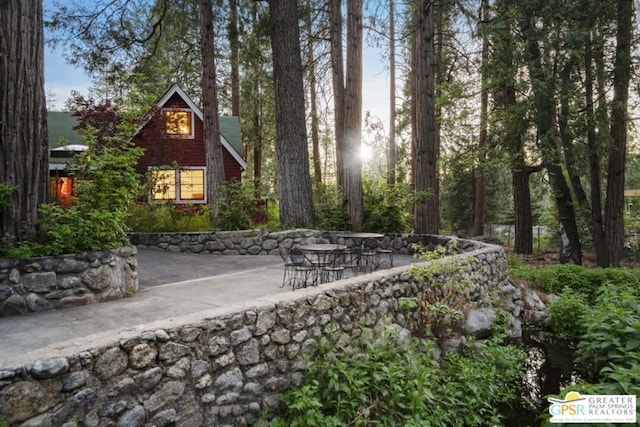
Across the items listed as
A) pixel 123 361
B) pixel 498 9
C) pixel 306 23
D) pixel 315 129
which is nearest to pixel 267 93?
pixel 315 129

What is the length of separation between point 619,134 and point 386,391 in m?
10.9

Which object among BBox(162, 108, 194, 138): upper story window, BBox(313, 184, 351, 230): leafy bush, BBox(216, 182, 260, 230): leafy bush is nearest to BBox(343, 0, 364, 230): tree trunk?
BBox(313, 184, 351, 230): leafy bush

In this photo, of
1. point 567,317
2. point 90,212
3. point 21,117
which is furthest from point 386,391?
point 21,117

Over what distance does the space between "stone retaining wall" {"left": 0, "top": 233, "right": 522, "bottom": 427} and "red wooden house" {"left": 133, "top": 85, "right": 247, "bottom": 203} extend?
1198 centimetres

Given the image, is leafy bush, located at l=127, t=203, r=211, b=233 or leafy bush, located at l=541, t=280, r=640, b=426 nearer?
leafy bush, located at l=541, t=280, r=640, b=426

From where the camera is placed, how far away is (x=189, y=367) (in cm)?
333

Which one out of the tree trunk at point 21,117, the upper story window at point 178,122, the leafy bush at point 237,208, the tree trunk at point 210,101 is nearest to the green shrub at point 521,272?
the leafy bush at point 237,208

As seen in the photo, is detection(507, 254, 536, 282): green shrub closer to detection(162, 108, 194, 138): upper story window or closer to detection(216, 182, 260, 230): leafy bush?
detection(216, 182, 260, 230): leafy bush

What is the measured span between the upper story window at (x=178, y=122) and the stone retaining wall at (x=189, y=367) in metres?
12.6

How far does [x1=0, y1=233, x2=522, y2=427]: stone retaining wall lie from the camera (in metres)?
2.64

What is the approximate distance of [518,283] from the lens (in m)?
9.18

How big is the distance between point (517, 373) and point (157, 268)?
6.38m

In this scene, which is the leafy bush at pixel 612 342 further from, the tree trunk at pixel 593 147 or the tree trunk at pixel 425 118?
the tree trunk at pixel 593 147

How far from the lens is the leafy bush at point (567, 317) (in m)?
7.27
